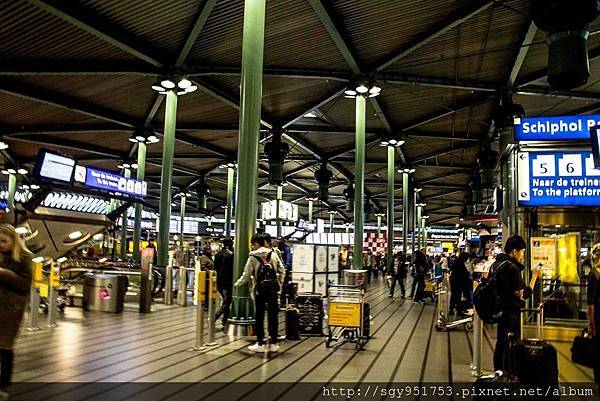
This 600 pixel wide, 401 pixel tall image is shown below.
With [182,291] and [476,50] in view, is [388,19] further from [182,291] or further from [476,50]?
[182,291]

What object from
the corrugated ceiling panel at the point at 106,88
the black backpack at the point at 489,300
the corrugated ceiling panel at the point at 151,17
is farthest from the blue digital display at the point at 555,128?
the corrugated ceiling panel at the point at 106,88

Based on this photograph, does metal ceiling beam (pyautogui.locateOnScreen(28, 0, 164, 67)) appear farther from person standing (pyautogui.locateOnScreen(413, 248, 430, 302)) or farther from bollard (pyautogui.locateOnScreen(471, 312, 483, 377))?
bollard (pyautogui.locateOnScreen(471, 312, 483, 377))

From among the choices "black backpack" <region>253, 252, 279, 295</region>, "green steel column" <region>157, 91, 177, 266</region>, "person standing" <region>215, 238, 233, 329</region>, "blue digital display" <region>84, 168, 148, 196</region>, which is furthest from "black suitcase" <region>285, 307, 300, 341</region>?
"green steel column" <region>157, 91, 177, 266</region>

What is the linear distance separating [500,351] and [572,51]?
9.74 ft

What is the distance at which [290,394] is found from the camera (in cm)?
487

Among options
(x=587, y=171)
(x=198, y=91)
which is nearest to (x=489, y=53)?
(x=587, y=171)

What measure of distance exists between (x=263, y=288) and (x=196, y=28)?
7.09 m

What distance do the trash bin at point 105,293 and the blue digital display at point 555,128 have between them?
8.09 m

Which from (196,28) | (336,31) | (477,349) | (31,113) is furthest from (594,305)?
(31,113)

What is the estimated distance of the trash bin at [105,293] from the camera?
36.0 ft

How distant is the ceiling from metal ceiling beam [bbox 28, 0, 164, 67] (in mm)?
30

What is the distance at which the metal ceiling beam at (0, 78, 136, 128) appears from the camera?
1564 centimetres

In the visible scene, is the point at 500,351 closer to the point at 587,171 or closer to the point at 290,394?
the point at 290,394

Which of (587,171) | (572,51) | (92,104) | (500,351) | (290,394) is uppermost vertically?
(92,104)
